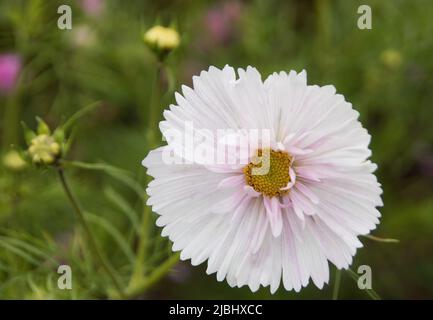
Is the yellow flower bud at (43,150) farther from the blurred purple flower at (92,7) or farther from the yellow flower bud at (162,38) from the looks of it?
the blurred purple flower at (92,7)

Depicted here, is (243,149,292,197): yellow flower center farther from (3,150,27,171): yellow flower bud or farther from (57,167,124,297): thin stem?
(3,150,27,171): yellow flower bud

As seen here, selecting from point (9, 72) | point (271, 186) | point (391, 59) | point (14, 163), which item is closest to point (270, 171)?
point (271, 186)

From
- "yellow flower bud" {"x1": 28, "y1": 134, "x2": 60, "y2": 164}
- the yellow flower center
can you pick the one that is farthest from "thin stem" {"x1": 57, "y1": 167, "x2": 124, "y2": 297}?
the yellow flower center

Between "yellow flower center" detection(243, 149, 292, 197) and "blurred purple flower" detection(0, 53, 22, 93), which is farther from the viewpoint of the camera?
Answer: "blurred purple flower" detection(0, 53, 22, 93)

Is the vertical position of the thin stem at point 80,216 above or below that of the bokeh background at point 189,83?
below

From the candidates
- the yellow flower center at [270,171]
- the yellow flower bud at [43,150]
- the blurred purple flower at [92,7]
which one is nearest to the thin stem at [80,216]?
the yellow flower bud at [43,150]

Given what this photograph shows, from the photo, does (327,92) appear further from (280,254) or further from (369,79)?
(369,79)

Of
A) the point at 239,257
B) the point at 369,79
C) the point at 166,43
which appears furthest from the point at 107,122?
the point at 239,257
